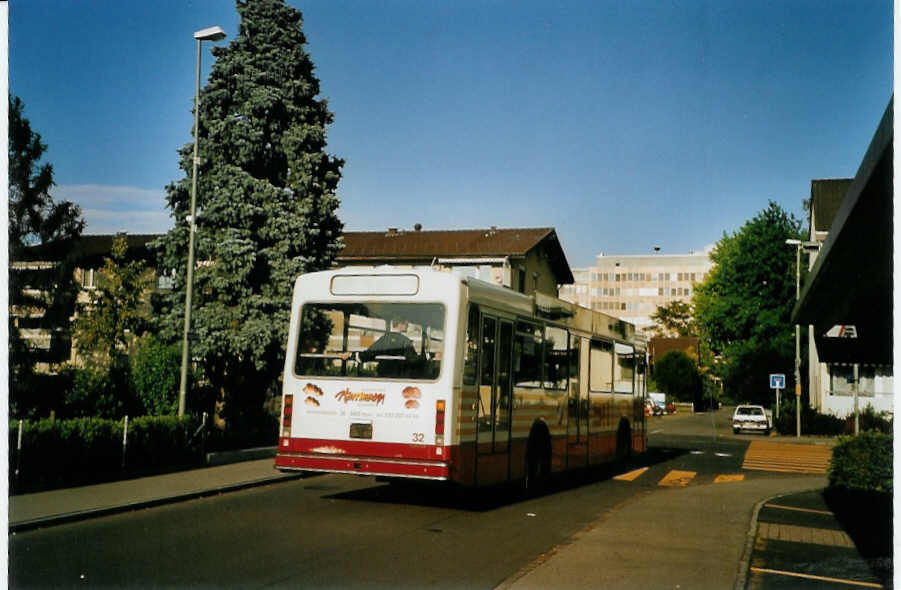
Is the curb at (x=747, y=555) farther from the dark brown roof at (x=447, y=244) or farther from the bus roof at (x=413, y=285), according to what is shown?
the dark brown roof at (x=447, y=244)

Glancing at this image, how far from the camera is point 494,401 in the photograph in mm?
12719

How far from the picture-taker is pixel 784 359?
177 ft

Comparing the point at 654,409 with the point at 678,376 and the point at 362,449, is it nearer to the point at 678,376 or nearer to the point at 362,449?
the point at 678,376

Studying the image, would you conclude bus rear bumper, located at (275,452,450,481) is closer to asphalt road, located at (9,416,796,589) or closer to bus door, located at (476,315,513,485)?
asphalt road, located at (9,416,796,589)

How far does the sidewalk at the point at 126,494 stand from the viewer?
10.9m

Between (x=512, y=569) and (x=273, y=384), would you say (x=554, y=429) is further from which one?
(x=273, y=384)

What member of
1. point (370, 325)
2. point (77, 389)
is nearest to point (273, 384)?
point (77, 389)

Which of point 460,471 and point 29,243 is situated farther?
point 29,243

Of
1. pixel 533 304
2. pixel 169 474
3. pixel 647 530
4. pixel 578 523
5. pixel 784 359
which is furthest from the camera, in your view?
pixel 784 359

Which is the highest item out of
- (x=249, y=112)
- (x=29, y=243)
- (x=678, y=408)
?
(x=249, y=112)

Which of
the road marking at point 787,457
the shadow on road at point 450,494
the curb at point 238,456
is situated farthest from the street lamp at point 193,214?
the road marking at point 787,457

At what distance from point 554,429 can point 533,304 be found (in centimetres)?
227

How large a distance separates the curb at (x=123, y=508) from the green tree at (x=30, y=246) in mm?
5046

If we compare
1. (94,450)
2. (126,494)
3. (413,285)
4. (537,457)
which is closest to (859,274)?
(413,285)
